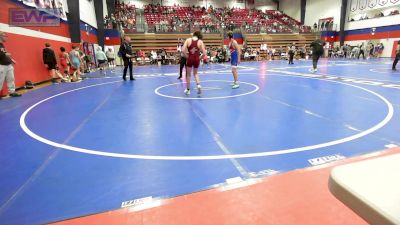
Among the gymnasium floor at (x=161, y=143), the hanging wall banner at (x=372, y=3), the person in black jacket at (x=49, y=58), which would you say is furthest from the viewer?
the hanging wall banner at (x=372, y=3)

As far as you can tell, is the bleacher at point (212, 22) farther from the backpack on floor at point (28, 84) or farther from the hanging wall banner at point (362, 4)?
the backpack on floor at point (28, 84)

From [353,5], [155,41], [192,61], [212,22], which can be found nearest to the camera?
[192,61]

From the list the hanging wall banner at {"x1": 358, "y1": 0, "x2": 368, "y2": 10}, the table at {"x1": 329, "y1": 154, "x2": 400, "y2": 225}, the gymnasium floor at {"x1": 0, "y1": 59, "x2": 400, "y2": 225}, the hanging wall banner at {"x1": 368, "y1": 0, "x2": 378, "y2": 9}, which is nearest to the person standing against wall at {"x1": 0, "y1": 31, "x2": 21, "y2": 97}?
the gymnasium floor at {"x1": 0, "y1": 59, "x2": 400, "y2": 225}

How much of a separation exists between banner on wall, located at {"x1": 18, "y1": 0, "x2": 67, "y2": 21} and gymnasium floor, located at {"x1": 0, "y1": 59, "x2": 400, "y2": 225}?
557 centimetres

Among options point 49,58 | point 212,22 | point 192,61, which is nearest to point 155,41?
point 212,22

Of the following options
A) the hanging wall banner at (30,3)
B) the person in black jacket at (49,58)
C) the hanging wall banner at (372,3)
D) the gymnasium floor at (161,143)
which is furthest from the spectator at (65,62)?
the hanging wall banner at (372,3)

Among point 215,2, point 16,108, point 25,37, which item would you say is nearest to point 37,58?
point 25,37

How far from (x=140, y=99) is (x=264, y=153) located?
4560 mm

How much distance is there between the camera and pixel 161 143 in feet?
12.1

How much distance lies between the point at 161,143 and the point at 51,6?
1154cm

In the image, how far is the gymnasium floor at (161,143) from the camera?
2471mm

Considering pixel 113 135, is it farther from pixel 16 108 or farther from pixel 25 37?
pixel 25 37

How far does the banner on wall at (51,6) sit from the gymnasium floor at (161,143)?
557cm

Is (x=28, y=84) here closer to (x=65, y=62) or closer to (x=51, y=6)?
(x=65, y=62)
